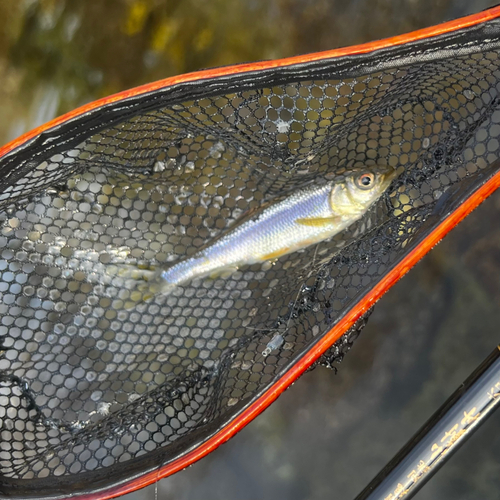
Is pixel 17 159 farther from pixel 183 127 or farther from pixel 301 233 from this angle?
pixel 301 233

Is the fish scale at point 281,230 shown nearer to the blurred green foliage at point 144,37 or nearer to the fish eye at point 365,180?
the fish eye at point 365,180

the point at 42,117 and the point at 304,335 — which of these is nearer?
the point at 304,335

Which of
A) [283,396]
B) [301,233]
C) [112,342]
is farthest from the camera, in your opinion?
[283,396]

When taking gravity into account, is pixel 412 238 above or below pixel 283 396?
above

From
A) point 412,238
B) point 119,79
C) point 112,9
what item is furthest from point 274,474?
point 112,9

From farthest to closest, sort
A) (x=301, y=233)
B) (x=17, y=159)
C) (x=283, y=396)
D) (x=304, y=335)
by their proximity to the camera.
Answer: (x=283, y=396) < (x=301, y=233) < (x=304, y=335) < (x=17, y=159)

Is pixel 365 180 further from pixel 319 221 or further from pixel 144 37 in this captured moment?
pixel 144 37

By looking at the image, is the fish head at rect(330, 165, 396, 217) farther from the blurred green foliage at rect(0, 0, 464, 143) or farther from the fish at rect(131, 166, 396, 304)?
the blurred green foliage at rect(0, 0, 464, 143)

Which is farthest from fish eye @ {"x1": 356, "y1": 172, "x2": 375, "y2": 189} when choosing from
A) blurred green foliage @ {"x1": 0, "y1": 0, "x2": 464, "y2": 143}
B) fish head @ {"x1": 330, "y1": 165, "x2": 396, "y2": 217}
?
blurred green foliage @ {"x1": 0, "y1": 0, "x2": 464, "y2": 143}
